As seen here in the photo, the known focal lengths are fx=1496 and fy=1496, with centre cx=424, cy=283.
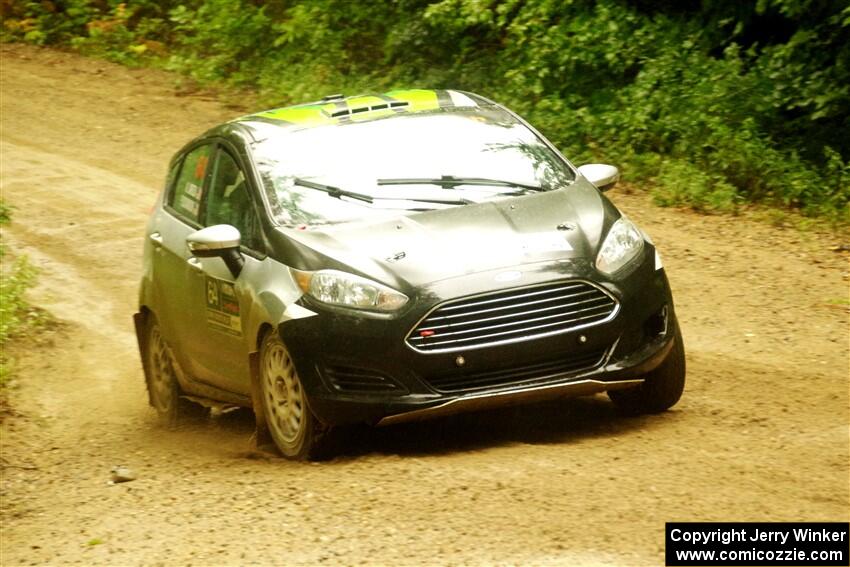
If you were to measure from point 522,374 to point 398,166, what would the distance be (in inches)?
60.1

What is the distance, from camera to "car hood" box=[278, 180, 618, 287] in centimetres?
706

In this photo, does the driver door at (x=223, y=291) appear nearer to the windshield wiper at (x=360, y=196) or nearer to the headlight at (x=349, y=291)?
the windshield wiper at (x=360, y=196)

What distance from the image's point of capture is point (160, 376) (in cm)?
982

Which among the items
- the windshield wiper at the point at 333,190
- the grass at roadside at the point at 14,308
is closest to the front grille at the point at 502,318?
the windshield wiper at the point at 333,190

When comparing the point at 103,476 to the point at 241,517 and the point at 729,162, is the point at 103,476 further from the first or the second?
the point at 729,162

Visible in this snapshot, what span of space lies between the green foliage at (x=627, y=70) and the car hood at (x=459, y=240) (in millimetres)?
5842

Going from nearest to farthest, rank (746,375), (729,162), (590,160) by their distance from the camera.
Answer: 1. (746,375)
2. (729,162)
3. (590,160)

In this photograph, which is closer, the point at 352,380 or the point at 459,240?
the point at 352,380

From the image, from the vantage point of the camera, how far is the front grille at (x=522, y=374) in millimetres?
7031

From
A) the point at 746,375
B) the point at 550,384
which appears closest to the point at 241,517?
the point at 550,384

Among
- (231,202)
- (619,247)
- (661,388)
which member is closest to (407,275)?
(619,247)

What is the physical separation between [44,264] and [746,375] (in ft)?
25.7

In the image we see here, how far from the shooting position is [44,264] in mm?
14219

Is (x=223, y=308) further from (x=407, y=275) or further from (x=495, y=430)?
(x=495, y=430)
